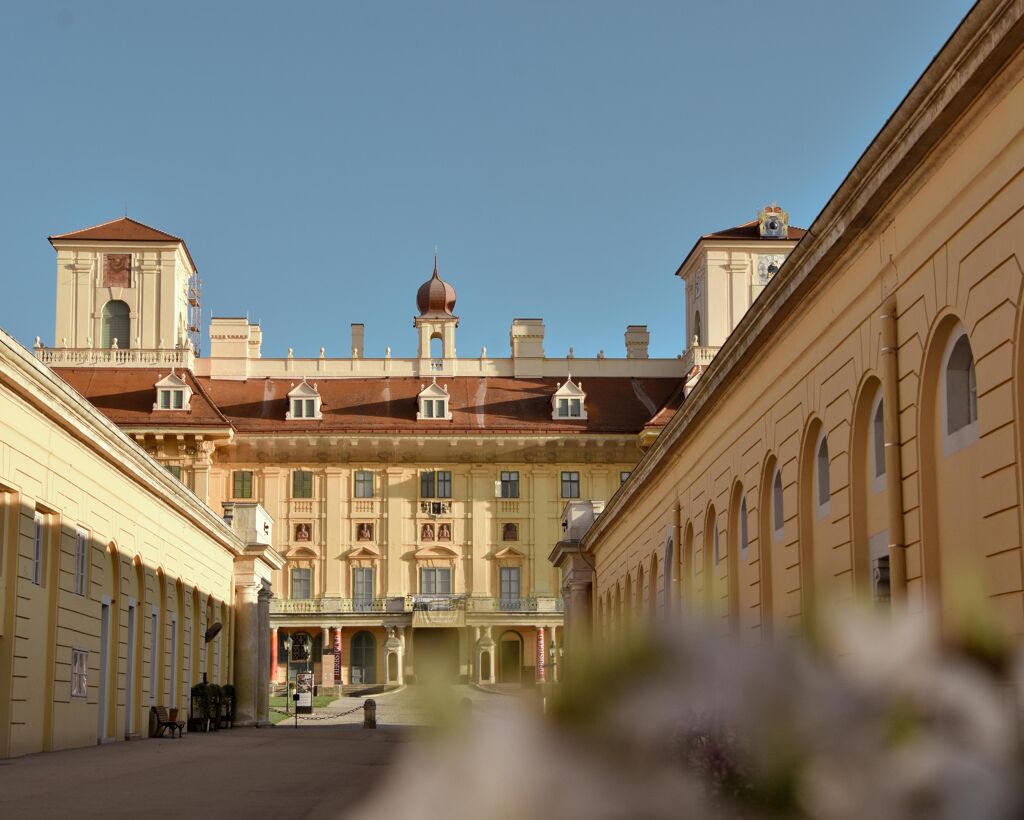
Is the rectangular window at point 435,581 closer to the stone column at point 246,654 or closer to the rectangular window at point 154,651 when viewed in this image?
the stone column at point 246,654

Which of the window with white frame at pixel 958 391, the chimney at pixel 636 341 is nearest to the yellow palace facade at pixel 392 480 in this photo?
the chimney at pixel 636 341

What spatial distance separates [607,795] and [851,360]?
42.8ft

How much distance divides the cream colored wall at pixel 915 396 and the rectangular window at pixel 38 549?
10.0 m

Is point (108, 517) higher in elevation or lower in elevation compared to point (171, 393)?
lower

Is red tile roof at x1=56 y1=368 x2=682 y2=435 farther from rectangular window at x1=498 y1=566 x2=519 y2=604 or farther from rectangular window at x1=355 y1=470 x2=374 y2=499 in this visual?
rectangular window at x1=498 y1=566 x2=519 y2=604

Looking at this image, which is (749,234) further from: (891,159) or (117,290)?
(891,159)

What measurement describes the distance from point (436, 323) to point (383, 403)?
25.8 feet

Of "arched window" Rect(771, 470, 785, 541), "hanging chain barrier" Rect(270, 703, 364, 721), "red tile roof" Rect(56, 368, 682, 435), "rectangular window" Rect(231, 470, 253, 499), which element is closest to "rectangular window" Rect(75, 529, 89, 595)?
"arched window" Rect(771, 470, 785, 541)

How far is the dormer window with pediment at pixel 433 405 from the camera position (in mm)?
74000

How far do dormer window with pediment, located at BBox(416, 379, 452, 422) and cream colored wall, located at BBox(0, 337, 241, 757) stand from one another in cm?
3628

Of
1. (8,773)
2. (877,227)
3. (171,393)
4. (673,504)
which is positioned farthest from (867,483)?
(171,393)

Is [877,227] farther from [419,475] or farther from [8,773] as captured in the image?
[419,475]

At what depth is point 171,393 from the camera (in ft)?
235

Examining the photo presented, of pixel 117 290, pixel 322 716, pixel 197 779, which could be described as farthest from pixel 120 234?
pixel 197 779
